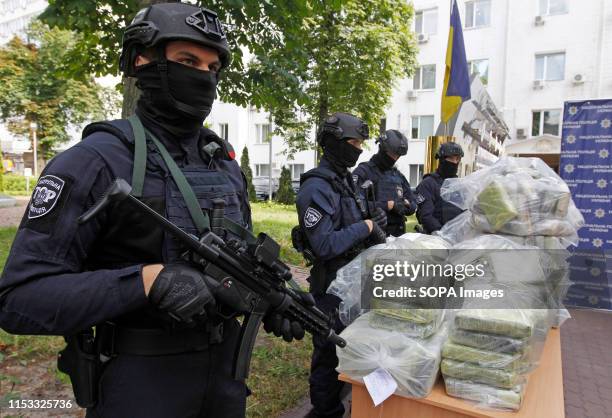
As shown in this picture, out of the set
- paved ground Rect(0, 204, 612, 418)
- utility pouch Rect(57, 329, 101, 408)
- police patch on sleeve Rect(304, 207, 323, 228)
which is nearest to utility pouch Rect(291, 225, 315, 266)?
police patch on sleeve Rect(304, 207, 323, 228)

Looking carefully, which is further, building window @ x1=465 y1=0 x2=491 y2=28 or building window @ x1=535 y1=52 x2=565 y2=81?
building window @ x1=465 y1=0 x2=491 y2=28

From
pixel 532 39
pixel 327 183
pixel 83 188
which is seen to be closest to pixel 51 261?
pixel 83 188

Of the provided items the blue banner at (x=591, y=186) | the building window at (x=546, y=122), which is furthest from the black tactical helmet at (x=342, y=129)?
the building window at (x=546, y=122)

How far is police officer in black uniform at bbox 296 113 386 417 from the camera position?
107 inches

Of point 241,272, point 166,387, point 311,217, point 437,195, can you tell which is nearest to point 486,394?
point 241,272

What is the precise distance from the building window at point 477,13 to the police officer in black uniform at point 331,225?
21019 millimetres

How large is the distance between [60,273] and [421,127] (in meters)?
22.9

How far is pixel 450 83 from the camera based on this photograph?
5875 mm

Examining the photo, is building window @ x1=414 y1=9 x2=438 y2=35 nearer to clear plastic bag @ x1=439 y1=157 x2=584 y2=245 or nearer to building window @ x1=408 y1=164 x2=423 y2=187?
building window @ x1=408 y1=164 x2=423 y2=187

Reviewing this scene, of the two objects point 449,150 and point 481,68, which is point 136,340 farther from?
point 481,68

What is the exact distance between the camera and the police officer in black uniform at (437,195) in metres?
4.82

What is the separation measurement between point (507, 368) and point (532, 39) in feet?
70.3

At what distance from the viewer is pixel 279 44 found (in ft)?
18.5

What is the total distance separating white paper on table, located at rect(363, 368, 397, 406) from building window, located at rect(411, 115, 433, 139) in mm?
21667
